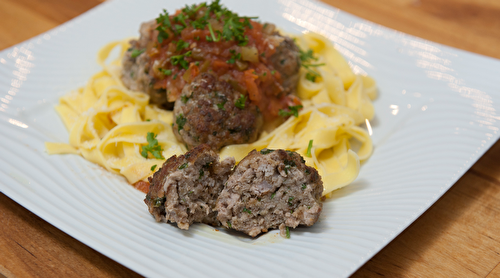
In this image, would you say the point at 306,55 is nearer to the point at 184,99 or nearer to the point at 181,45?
the point at 181,45

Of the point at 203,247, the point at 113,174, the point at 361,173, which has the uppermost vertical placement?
the point at 113,174

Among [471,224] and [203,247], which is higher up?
[203,247]

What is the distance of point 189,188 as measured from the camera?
15.1 feet

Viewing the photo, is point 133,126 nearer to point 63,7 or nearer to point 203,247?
point 203,247

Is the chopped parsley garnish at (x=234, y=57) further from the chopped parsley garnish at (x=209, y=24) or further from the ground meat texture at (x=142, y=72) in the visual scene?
the ground meat texture at (x=142, y=72)

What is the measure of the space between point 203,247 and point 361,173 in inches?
107

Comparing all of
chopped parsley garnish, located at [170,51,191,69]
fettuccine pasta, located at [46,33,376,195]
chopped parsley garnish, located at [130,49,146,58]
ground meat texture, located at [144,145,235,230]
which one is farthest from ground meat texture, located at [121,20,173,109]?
ground meat texture, located at [144,145,235,230]

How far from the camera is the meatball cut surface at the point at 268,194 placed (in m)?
4.56

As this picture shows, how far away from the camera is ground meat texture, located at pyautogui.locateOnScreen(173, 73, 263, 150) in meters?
5.72

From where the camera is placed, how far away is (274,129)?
675 cm

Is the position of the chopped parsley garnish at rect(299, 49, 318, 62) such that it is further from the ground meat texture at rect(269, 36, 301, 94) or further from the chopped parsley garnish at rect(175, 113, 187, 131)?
the chopped parsley garnish at rect(175, 113, 187, 131)

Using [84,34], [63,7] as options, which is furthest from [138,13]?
[63,7]

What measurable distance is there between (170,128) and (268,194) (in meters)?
2.65

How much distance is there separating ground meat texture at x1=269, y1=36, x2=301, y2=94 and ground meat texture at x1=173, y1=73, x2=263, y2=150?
1.14 m
